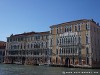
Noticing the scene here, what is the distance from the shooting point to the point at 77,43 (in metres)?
47.6

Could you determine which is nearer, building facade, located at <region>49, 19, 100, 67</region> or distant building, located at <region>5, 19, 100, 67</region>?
building facade, located at <region>49, 19, 100, 67</region>

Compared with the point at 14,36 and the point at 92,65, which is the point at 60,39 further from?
the point at 14,36

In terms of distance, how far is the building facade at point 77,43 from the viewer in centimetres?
4609

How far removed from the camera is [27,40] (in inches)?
2564

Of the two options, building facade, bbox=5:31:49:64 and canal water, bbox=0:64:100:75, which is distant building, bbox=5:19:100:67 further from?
canal water, bbox=0:64:100:75

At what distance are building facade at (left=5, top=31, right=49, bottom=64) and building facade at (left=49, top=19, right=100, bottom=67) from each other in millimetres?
6065

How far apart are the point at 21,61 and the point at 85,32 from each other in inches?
1105

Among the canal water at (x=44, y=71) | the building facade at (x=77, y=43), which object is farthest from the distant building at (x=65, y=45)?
the canal water at (x=44, y=71)

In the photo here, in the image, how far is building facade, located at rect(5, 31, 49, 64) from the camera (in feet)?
194

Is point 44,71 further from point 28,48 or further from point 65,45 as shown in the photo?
point 28,48

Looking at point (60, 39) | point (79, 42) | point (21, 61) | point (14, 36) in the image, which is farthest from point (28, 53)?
point (79, 42)

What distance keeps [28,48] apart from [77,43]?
22.0 meters

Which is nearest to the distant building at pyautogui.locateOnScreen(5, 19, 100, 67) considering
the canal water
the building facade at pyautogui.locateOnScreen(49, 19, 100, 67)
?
the building facade at pyautogui.locateOnScreen(49, 19, 100, 67)

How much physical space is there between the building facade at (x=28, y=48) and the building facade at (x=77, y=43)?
6065 millimetres
